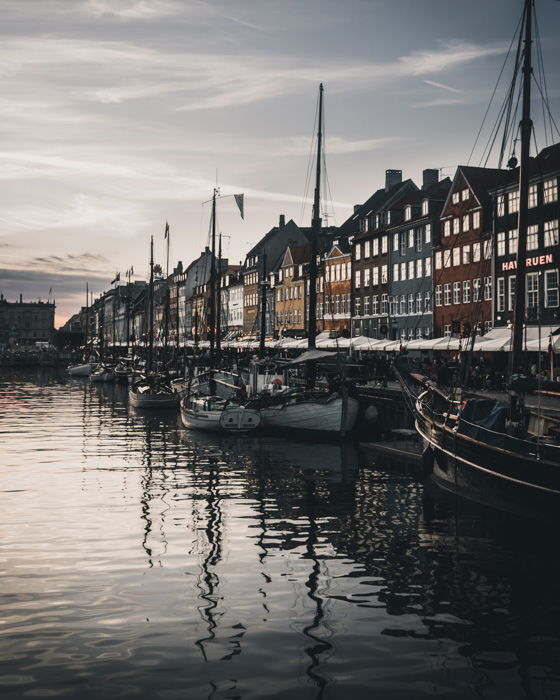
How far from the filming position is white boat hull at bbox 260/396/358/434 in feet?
142

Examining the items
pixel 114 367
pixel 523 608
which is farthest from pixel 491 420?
pixel 114 367

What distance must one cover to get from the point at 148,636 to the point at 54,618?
196cm

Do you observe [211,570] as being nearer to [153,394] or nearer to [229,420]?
[229,420]

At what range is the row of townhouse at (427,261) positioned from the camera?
63281 millimetres

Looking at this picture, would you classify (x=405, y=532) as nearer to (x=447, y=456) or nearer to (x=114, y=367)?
(x=447, y=456)

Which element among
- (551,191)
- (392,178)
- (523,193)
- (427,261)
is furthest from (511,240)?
(523,193)

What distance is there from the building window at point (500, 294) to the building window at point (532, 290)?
145 inches

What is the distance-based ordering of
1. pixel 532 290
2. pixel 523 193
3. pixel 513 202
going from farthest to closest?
pixel 513 202 < pixel 532 290 < pixel 523 193

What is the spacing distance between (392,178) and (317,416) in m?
68.7

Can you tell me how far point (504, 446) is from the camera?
72.1ft

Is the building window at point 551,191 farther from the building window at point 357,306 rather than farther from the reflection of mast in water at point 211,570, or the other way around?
the reflection of mast in water at point 211,570

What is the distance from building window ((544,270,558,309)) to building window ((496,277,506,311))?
19.6 ft

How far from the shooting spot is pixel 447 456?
88.2 ft

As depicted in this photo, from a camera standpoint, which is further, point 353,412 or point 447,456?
point 353,412
